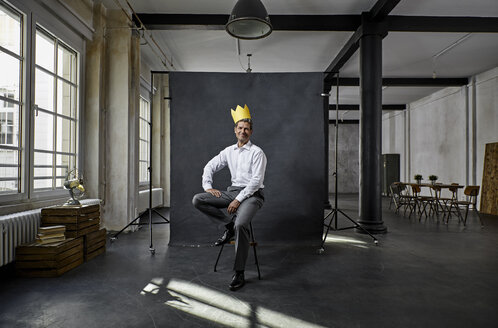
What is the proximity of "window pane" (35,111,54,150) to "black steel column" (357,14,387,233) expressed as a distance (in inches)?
202

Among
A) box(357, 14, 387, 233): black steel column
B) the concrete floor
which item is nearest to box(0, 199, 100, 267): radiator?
the concrete floor

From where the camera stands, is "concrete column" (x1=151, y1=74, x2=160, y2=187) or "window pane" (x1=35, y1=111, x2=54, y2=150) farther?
"concrete column" (x1=151, y1=74, x2=160, y2=187)

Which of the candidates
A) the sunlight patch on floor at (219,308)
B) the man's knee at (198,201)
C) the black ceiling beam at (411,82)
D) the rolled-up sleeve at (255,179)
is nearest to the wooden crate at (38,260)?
the sunlight patch on floor at (219,308)

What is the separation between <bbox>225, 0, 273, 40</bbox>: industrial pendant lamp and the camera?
386 centimetres

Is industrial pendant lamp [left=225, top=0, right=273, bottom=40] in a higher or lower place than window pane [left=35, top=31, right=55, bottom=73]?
higher

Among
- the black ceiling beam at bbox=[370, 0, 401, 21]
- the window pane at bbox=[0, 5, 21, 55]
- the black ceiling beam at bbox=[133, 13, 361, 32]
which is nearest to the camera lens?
the window pane at bbox=[0, 5, 21, 55]

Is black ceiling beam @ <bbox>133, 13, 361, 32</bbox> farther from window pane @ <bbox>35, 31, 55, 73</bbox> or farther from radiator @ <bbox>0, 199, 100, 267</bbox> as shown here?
radiator @ <bbox>0, 199, 100, 267</bbox>

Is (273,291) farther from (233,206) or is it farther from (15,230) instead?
(15,230)

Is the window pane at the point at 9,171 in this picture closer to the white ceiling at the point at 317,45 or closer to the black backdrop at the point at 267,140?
the black backdrop at the point at 267,140

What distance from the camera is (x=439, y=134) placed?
1141cm

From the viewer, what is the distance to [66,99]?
496cm

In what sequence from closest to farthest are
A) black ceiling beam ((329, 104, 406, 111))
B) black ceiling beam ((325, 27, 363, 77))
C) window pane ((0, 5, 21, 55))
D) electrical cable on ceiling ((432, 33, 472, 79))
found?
window pane ((0, 5, 21, 55))
black ceiling beam ((325, 27, 363, 77))
electrical cable on ceiling ((432, 33, 472, 79))
black ceiling beam ((329, 104, 406, 111))

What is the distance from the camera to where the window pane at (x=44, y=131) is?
4242 mm

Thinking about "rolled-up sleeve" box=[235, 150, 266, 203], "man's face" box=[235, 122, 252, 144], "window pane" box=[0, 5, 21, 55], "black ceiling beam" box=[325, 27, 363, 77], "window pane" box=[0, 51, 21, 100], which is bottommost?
"rolled-up sleeve" box=[235, 150, 266, 203]
